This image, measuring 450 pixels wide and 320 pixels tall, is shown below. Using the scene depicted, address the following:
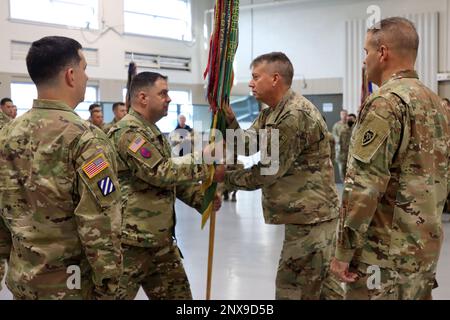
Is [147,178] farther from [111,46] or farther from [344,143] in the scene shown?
[111,46]

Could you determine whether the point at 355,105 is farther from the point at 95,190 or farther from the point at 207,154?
the point at 95,190

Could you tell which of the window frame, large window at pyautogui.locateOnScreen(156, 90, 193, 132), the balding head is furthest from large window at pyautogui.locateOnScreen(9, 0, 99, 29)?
the balding head

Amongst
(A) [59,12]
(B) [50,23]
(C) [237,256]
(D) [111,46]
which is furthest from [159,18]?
(C) [237,256]

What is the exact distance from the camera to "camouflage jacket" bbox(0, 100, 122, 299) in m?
1.98

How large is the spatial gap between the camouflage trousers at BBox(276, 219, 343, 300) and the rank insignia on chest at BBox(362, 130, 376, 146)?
1.07m

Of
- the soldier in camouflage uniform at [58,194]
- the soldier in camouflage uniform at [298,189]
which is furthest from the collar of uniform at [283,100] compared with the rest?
the soldier in camouflage uniform at [58,194]

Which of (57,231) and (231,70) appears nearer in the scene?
(57,231)

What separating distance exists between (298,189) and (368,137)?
1.03 m

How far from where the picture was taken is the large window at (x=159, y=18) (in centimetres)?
1288

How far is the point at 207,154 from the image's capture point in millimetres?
3012

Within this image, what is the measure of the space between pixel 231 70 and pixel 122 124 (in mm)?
661

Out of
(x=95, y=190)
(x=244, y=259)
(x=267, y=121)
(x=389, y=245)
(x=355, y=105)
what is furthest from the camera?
(x=355, y=105)
